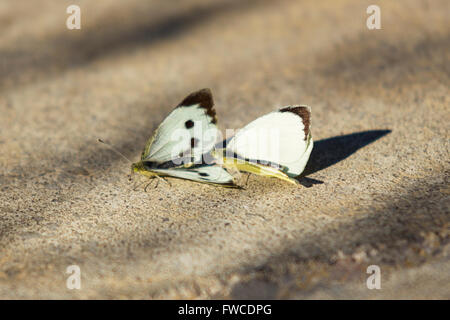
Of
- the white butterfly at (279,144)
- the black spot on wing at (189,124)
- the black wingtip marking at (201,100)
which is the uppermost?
the black wingtip marking at (201,100)

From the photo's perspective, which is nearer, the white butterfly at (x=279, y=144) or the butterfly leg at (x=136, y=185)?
the white butterfly at (x=279, y=144)

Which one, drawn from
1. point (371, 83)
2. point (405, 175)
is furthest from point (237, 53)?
point (405, 175)

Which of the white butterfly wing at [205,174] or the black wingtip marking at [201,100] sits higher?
the black wingtip marking at [201,100]

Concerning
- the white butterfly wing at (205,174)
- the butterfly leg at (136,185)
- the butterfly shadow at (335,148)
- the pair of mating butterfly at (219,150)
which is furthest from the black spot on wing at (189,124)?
the butterfly shadow at (335,148)

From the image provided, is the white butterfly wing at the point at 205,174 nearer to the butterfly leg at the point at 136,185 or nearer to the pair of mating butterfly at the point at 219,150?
the pair of mating butterfly at the point at 219,150

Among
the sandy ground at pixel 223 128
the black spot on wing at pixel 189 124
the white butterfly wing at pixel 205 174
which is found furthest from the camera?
the black spot on wing at pixel 189 124

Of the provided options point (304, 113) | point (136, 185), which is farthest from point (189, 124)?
point (304, 113)

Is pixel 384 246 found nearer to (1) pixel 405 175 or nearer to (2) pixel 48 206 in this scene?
(1) pixel 405 175
